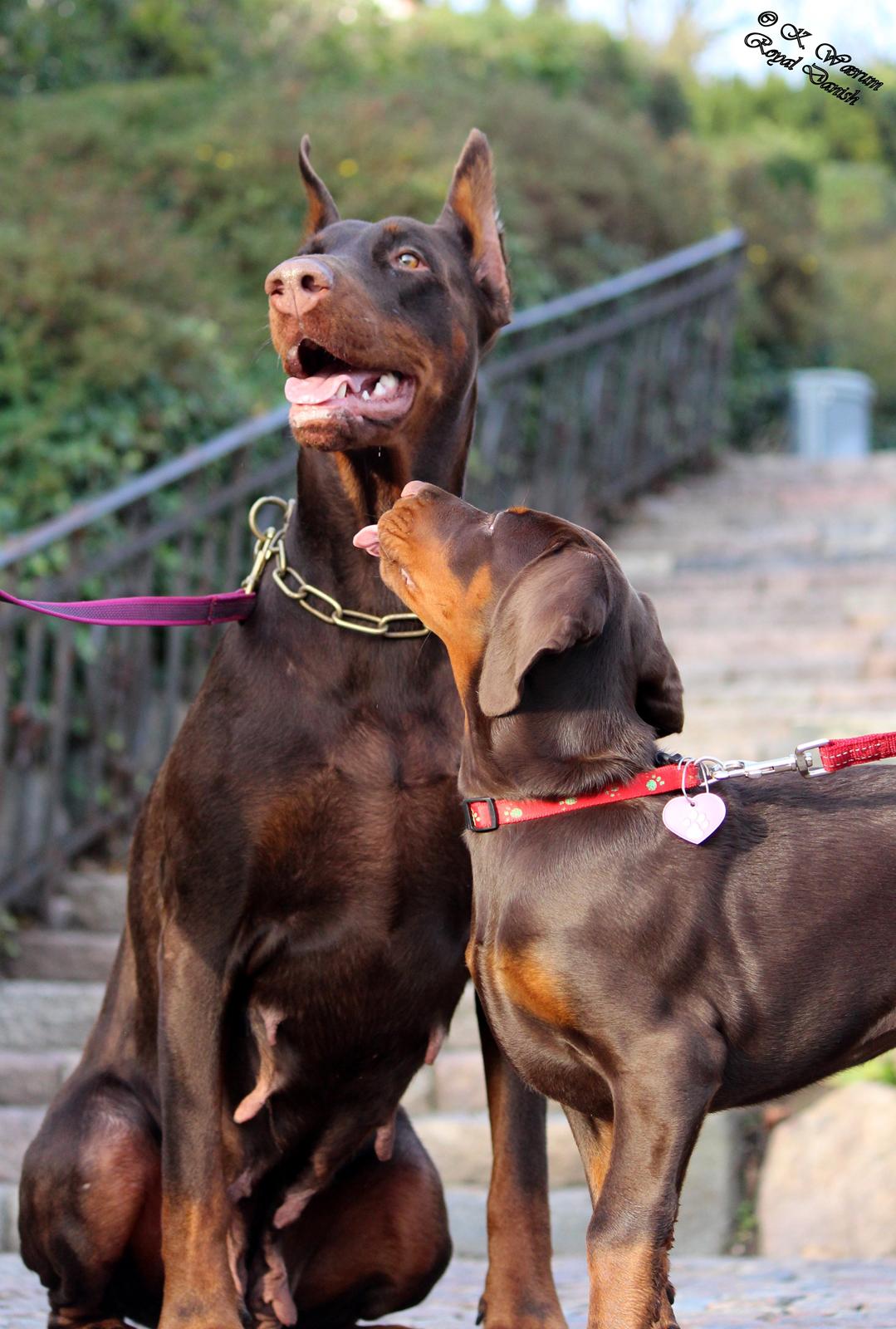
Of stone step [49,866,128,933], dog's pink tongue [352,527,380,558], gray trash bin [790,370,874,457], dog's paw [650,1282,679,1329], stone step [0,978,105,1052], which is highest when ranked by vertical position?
gray trash bin [790,370,874,457]

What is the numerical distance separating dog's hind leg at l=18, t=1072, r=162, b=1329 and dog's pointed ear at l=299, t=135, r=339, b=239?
6.75 feet

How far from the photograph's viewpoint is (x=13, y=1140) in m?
5.21

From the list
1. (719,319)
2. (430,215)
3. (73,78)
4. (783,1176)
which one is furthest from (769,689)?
(73,78)

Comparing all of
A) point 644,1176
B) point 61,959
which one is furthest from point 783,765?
point 61,959

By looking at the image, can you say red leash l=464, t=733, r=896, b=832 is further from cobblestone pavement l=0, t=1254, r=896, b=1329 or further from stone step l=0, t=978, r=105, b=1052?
stone step l=0, t=978, r=105, b=1052

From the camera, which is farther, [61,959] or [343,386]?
[61,959]

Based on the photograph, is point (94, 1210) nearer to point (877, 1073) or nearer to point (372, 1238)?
point (372, 1238)

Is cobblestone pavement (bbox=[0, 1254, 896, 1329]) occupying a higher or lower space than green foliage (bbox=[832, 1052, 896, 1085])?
lower

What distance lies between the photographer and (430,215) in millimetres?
10680

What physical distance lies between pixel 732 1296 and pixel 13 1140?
2399 millimetres

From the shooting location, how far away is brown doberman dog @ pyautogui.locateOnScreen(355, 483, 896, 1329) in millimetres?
2635

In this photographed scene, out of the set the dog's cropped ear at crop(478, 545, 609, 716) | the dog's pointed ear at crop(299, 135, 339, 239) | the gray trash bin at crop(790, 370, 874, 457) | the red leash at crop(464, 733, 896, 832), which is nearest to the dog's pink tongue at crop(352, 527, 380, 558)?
the dog's cropped ear at crop(478, 545, 609, 716)

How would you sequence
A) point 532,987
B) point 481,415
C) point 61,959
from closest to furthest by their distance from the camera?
point 532,987, point 61,959, point 481,415

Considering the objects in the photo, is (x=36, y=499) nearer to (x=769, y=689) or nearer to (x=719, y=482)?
(x=769, y=689)
